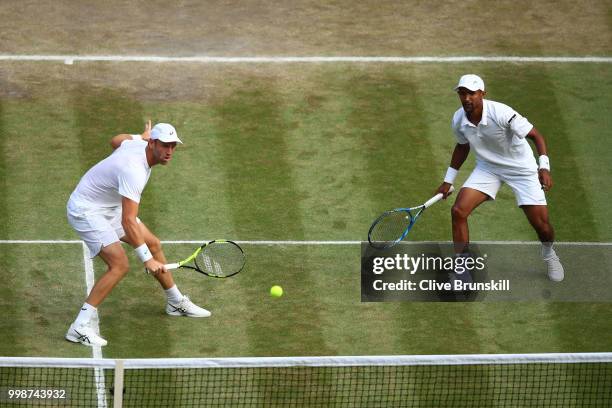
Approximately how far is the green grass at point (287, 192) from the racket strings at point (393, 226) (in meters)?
0.41

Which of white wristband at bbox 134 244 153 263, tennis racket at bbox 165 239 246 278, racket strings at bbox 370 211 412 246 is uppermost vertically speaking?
white wristband at bbox 134 244 153 263

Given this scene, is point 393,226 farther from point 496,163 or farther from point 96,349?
point 96,349

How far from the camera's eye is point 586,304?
502 inches

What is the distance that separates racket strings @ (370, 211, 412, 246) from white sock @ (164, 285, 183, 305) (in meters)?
2.32

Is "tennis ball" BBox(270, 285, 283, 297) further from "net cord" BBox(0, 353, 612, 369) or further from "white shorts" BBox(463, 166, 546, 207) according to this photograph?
"net cord" BBox(0, 353, 612, 369)

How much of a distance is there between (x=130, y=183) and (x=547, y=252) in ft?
14.4

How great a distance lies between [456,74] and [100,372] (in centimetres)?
777

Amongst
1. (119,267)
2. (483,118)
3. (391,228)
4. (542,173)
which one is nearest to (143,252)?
(119,267)

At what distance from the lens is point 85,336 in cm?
1167

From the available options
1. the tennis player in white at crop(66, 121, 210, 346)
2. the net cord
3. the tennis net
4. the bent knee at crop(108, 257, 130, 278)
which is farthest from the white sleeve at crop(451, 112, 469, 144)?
the bent knee at crop(108, 257, 130, 278)

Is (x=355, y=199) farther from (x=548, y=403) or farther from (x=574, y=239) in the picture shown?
→ (x=548, y=403)

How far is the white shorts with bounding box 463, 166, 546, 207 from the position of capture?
1288 centimetres

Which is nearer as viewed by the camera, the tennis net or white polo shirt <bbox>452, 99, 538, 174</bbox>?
the tennis net

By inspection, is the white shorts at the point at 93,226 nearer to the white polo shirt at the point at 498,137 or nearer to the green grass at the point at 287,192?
the green grass at the point at 287,192
